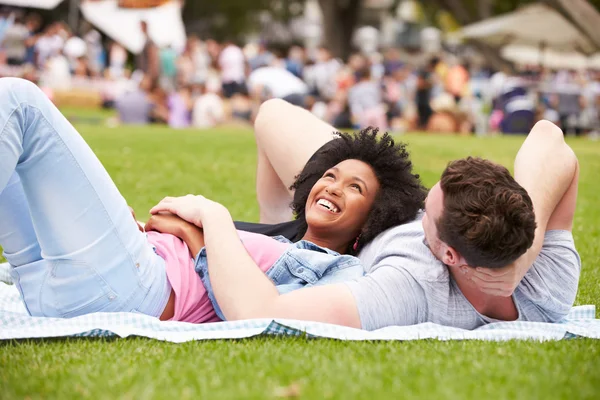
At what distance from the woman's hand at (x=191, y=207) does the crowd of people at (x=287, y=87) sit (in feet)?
47.3

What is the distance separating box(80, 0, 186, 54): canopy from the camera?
3050cm

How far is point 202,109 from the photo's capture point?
63.9ft

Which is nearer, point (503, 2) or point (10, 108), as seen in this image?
point (10, 108)

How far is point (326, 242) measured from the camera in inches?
178

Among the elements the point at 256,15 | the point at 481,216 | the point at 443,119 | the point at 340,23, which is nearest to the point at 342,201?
the point at 481,216

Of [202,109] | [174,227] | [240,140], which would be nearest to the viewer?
[174,227]

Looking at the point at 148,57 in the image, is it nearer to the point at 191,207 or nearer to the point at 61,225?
the point at 191,207

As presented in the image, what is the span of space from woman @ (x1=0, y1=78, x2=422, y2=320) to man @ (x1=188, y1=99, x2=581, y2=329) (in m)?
0.40

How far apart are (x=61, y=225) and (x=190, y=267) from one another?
27.3 inches

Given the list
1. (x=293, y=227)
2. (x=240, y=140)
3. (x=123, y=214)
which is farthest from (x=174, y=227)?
(x=240, y=140)

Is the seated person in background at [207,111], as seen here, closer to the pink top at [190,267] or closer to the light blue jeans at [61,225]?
the pink top at [190,267]

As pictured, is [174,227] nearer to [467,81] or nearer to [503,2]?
[467,81]

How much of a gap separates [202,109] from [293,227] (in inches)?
589

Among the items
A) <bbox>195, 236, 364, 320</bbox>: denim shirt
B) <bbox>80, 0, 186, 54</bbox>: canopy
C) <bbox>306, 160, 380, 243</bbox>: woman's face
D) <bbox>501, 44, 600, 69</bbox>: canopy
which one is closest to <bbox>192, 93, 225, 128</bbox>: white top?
<bbox>80, 0, 186, 54</bbox>: canopy
